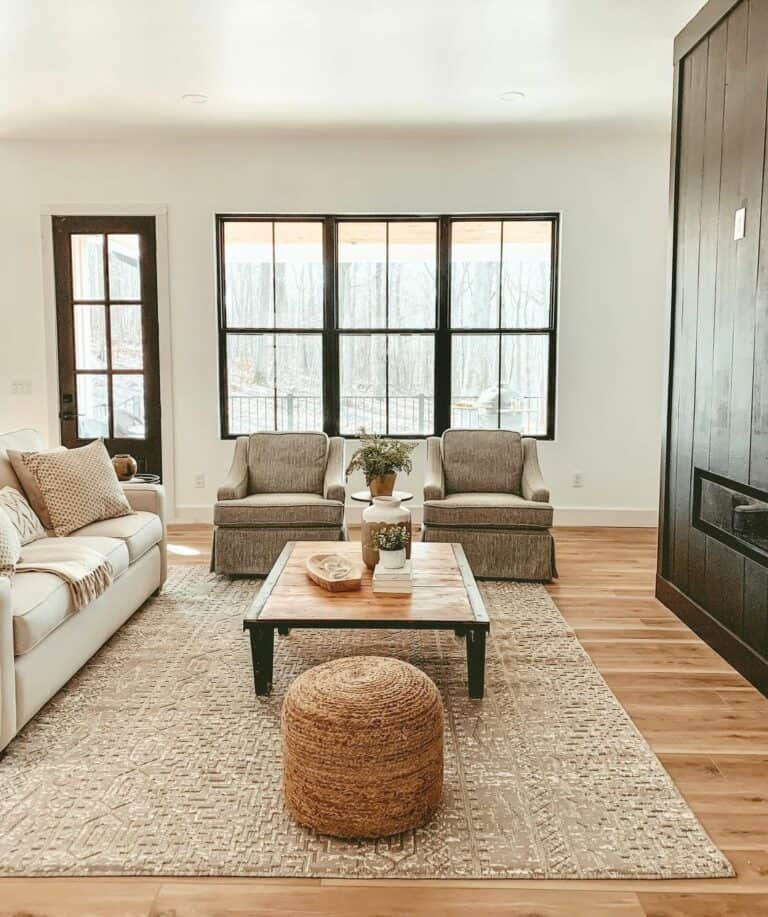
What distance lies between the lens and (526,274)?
649cm

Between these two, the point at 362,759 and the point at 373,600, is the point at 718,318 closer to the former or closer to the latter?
the point at 373,600

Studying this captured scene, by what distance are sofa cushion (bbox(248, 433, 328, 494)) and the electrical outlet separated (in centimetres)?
212

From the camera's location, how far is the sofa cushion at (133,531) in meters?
4.07

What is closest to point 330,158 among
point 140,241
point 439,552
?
point 140,241

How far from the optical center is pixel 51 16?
13.5ft

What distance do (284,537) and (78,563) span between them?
165 centimetres

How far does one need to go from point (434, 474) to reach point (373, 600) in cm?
208

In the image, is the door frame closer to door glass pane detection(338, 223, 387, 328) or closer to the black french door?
the black french door

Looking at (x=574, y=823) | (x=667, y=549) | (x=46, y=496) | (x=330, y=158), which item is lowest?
(x=574, y=823)

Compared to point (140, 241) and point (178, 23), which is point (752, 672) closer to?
point (178, 23)

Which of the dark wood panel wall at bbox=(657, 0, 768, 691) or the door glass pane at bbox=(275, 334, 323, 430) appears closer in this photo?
the dark wood panel wall at bbox=(657, 0, 768, 691)

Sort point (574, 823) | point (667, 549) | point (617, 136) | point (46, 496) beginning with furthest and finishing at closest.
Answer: point (617, 136) → point (667, 549) → point (46, 496) → point (574, 823)

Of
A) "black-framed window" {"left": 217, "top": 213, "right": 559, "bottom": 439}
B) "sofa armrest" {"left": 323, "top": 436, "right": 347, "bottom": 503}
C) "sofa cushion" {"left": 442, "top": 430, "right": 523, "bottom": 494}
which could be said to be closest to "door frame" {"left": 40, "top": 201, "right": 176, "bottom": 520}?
"black-framed window" {"left": 217, "top": 213, "right": 559, "bottom": 439}

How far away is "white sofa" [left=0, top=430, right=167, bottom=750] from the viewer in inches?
110
